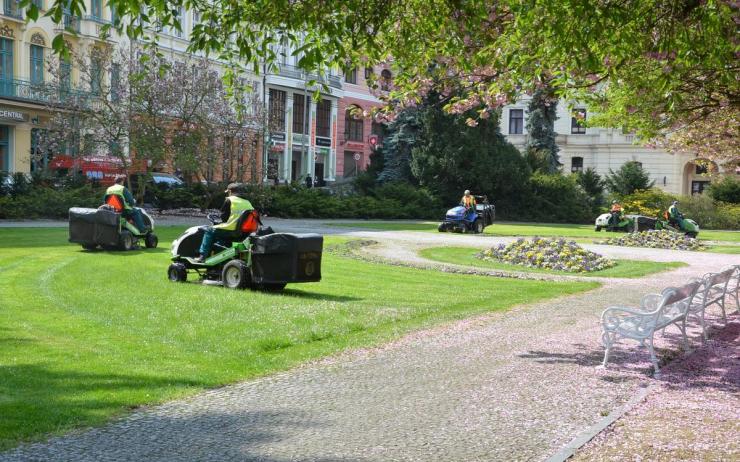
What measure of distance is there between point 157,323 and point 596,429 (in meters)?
6.11

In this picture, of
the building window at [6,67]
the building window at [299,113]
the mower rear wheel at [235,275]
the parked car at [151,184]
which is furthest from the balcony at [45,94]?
the building window at [299,113]

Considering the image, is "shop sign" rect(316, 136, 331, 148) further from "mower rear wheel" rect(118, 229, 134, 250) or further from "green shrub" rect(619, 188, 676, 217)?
"mower rear wheel" rect(118, 229, 134, 250)

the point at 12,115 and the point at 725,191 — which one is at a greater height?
the point at 12,115

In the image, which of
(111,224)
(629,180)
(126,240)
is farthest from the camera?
(629,180)

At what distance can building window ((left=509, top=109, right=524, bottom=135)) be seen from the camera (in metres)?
77.9

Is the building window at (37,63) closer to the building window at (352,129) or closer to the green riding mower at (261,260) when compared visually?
the building window at (352,129)

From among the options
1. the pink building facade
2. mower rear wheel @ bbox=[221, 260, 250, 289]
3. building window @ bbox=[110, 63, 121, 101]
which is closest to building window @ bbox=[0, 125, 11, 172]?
building window @ bbox=[110, 63, 121, 101]

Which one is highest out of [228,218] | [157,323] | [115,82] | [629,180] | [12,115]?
[115,82]

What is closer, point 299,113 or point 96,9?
point 96,9

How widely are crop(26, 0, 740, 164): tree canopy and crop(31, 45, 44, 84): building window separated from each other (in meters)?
35.3

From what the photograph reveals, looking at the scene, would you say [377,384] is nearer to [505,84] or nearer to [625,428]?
[625,428]

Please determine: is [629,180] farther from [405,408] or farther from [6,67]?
[405,408]

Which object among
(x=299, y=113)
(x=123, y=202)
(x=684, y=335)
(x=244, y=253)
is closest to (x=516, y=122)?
(x=299, y=113)

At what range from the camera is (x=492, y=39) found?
13305mm
